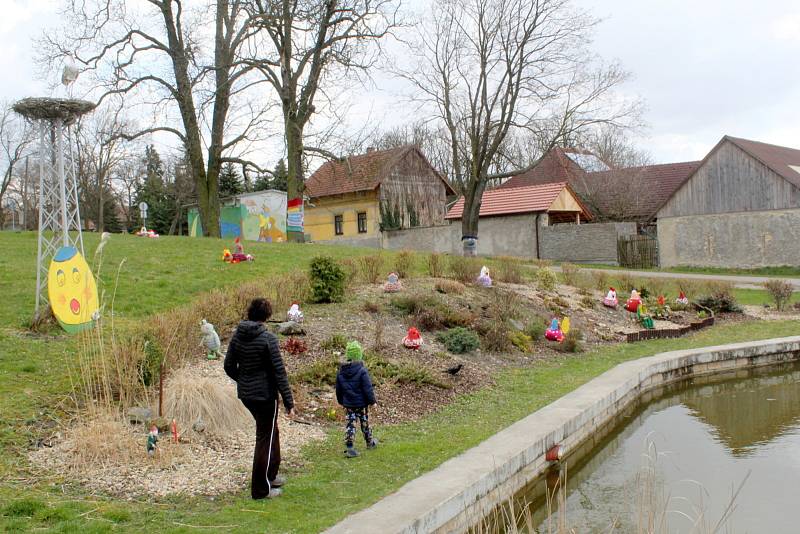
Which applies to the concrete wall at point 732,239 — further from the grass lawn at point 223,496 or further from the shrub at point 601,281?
the grass lawn at point 223,496

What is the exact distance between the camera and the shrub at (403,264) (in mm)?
16297

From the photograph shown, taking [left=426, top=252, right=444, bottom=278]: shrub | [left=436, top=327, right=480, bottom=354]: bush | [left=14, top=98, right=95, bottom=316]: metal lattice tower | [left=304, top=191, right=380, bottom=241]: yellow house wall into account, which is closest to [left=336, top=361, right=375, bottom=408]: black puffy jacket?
[left=436, top=327, right=480, bottom=354]: bush

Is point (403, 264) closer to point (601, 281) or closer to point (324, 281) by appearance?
point (324, 281)

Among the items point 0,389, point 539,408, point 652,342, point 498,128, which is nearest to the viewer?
point 0,389

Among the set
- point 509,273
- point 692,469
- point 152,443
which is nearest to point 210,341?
point 152,443

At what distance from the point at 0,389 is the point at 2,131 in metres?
51.6

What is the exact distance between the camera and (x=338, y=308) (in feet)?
42.0

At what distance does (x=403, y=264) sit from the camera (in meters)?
16.5

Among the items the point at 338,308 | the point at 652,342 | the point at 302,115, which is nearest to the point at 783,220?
the point at 652,342

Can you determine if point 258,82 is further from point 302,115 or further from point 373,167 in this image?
point 373,167

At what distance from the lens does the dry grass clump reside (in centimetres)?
723

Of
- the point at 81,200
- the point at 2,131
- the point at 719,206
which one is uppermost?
the point at 2,131

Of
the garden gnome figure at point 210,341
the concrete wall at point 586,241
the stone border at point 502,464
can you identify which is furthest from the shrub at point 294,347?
the concrete wall at point 586,241

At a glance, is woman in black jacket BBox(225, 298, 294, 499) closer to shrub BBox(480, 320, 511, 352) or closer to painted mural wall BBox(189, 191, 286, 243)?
shrub BBox(480, 320, 511, 352)
